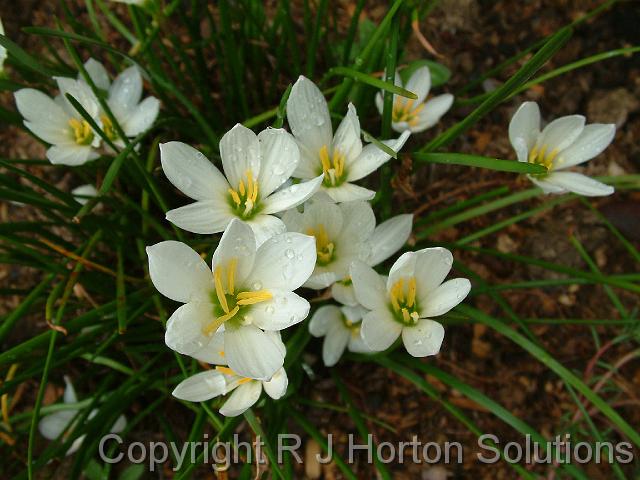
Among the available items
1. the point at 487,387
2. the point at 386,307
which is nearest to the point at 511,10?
the point at 487,387

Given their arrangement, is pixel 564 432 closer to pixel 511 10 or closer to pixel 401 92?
pixel 401 92

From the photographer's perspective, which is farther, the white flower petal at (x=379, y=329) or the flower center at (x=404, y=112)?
the flower center at (x=404, y=112)

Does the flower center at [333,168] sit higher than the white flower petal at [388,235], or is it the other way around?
the flower center at [333,168]

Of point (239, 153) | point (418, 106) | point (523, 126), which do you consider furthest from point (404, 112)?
point (239, 153)

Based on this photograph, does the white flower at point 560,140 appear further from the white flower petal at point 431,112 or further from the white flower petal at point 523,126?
the white flower petal at point 431,112

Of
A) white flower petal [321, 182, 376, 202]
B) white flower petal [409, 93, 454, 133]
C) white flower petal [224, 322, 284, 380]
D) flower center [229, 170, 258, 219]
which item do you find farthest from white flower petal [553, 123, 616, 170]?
white flower petal [224, 322, 284, 380]

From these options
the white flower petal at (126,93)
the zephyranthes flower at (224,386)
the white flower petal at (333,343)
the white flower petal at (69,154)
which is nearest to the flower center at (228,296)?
the zephyranthes flower at (224,386)

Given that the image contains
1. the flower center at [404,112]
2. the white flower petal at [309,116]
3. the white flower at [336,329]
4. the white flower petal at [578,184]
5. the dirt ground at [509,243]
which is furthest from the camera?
the dirt ground at [509,243]

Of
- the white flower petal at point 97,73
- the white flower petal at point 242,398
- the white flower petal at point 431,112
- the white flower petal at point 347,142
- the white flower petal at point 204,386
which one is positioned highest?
the white flower petal at point 97,73
